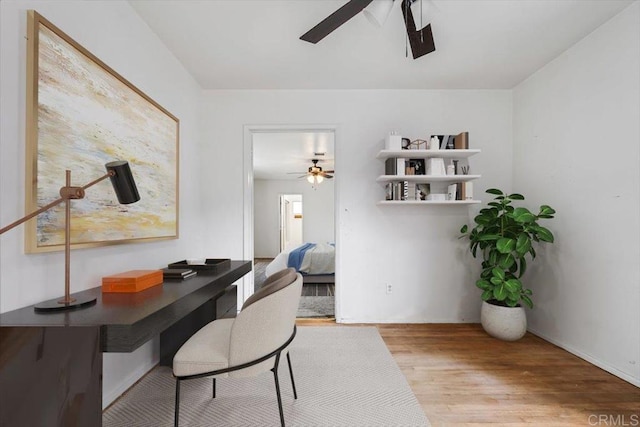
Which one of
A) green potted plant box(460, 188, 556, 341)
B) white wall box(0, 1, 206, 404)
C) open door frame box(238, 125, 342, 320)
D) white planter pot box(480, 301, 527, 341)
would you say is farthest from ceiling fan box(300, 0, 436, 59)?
white planter pot box(480, 301, 527, 341)

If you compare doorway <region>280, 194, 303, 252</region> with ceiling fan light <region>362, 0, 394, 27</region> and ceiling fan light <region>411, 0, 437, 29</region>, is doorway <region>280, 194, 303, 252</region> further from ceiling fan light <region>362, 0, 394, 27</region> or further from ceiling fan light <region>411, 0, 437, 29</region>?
ceiling fan light <region>362, 0, 394, 27</region>

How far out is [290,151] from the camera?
5332 mm

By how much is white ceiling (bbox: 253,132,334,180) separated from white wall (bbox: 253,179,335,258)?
734 millimetres

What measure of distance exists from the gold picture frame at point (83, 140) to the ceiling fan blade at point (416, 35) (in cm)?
175

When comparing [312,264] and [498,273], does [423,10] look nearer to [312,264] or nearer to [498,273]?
[498,273]

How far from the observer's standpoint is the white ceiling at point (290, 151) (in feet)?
14.5

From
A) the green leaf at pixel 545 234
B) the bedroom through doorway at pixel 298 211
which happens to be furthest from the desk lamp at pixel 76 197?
the green leaf at pixel 545 234

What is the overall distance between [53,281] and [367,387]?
1.88m

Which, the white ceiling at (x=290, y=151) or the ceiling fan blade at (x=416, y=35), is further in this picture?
the white ceiling at (x=290, y=151)

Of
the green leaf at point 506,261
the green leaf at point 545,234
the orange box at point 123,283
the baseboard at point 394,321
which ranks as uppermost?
the green leaf at point 545,234

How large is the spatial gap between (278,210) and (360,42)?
640cm

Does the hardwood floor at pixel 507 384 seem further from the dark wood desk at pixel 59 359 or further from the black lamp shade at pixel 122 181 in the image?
the black lamp shade at pixel 122 181

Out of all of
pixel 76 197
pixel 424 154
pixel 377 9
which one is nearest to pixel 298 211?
pixel 424 154

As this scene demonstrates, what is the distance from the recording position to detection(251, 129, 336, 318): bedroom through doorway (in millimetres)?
4477
